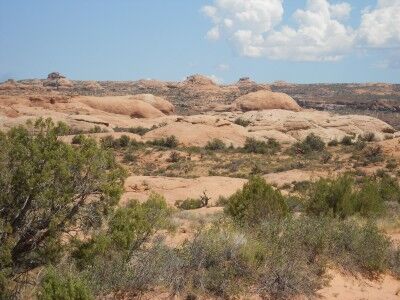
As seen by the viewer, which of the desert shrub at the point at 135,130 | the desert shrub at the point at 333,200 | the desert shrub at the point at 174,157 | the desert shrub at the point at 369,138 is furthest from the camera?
the desert shrub at the point at 135,130

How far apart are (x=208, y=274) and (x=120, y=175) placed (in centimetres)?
203

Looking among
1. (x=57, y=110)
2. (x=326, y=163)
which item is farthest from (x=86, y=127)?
(x=326, y=163)

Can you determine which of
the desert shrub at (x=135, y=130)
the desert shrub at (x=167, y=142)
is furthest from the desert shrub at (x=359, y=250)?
the desert shrub at (x=135, y=130)

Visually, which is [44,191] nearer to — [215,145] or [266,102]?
[215,145]

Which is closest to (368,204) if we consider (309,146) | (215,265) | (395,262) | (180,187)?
(395,262)

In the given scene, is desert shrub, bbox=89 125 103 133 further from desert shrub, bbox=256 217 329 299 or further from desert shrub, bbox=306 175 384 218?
desert shrub, bbox=256 217 329 299

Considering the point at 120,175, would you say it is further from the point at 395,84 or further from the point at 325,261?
the point at 395,84

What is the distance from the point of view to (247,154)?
31922 mm

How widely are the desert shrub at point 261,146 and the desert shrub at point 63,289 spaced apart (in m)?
27.8

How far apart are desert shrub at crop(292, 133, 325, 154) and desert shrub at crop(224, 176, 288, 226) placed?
870 inches

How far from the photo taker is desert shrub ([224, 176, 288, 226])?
34.2 ft

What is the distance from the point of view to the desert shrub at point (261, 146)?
3262 centimetres

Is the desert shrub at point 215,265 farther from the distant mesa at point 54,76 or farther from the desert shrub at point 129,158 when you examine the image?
the distant mesa at point 54,76

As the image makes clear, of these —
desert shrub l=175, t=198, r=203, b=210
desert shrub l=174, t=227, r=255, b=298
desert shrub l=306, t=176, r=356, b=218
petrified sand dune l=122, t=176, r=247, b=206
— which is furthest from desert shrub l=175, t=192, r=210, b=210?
desert shrub l=174, t=227, r=255, b=298
